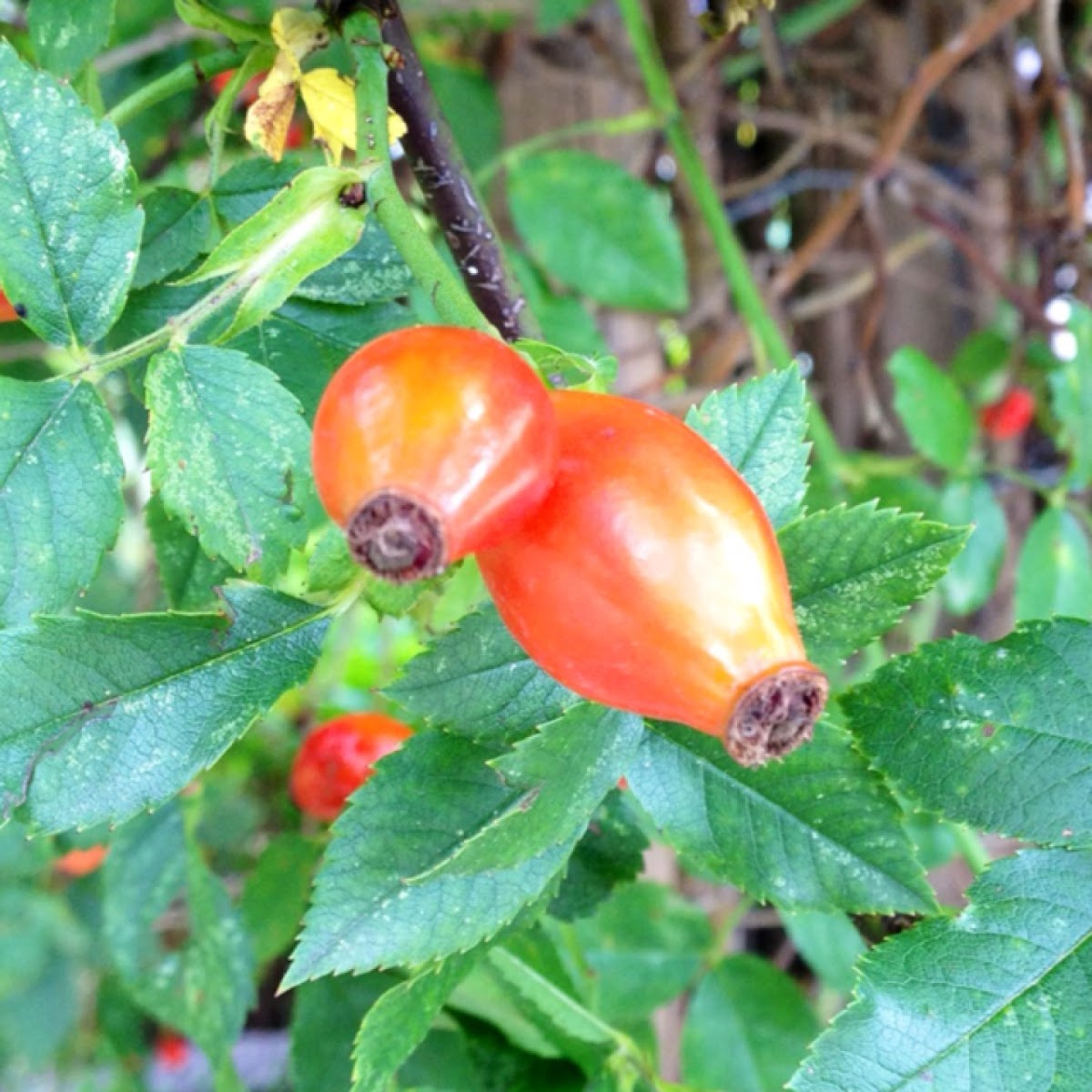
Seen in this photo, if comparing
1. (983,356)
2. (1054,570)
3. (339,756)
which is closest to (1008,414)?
(983,356)

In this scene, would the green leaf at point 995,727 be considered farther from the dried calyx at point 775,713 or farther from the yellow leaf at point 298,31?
the yellow leaf at point 298,31

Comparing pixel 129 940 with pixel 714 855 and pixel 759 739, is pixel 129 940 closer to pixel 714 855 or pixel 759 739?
pixel 714 855

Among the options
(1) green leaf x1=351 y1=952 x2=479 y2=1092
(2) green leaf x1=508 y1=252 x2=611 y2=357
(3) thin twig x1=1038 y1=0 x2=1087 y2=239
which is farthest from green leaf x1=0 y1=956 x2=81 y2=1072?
(3) thin twig x1=1038 y1=0 x2=1087 y2=239

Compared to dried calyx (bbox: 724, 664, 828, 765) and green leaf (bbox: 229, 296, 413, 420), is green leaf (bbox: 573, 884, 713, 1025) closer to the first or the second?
green leaf (bbox: 229, 296, 413, 420)

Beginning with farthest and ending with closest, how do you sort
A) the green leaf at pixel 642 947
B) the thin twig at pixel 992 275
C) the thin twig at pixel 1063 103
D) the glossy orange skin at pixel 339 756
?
the thin twig at pixel 992 275
the thin twig at pixel 1063 103
the green leaf at pixel 642 947
the glossy orange skin at pixel 339 756

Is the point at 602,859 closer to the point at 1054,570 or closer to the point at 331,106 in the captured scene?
the point at 331,106

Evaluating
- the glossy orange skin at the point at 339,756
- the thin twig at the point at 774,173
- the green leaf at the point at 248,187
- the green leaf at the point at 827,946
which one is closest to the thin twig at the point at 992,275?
the thin twig at the point at 774,173

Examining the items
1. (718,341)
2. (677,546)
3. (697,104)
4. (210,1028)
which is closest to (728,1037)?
(210,1028)
